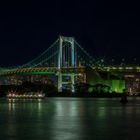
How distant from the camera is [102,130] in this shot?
19.0m

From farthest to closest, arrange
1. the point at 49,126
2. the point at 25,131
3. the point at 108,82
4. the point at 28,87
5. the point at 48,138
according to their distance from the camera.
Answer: the point at 28,87 < the point at 108,82 < the point at 49,126 < the point at 25,131 < the point at 48,138

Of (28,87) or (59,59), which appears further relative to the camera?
(28,87)

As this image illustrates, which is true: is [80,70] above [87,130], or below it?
above

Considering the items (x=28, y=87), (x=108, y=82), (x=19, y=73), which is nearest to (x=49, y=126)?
(x=19, y=73)

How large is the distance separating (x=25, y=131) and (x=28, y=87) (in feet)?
317

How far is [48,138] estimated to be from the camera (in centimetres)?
1653

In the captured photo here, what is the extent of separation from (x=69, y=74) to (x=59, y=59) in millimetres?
3454

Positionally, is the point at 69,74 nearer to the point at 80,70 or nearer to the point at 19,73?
the point at 80,70

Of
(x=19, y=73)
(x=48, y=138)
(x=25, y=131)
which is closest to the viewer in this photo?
(x=48, y=138)

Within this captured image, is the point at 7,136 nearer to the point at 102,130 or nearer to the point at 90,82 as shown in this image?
the point at 102,130

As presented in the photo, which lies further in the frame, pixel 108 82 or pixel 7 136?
pixel 108 82

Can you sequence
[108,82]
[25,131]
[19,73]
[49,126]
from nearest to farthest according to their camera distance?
[25,131]
[49,126]
[19,73]
[108,82]

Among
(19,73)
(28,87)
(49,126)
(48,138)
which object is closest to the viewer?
(48,138)

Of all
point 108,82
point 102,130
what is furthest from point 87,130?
point 108,82
